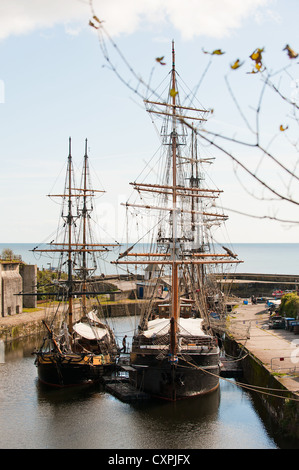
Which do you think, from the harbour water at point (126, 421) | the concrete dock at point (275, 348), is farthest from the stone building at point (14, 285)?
the concrete dock at point (275, 348)

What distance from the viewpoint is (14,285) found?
51.6m

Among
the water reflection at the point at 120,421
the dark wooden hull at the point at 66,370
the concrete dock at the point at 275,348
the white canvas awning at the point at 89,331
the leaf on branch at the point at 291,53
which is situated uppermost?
the leaf on branch at the point at 291,53

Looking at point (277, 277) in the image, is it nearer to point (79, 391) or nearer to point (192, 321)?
point (192, 321)

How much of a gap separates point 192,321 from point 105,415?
32.8 ft

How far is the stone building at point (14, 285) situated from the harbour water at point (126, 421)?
19428mm

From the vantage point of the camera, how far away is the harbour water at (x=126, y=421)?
20922 mm

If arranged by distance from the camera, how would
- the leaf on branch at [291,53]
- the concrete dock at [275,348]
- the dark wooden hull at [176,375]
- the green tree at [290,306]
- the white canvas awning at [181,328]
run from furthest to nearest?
the green tree at [290,306]
the white canvas awning at [181,328]
the dark wooden hull at [176,375]
the concrete dock at [275,348]
the leaf on branch at [291,53]

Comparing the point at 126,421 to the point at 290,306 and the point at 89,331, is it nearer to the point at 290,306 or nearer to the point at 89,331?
the point at 89,331

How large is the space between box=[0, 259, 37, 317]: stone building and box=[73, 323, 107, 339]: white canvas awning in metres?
12.2

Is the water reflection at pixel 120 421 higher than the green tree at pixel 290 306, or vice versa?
the green tree at pixel 290 306

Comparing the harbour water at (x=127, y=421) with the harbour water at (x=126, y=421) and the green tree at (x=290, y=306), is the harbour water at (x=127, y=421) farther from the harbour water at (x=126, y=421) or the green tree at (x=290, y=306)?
the green tree at (x=290, y=306)

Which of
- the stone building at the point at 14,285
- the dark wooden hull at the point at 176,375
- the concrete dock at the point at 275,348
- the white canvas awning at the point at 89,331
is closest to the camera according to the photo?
the concrete dock at the point at 275,348

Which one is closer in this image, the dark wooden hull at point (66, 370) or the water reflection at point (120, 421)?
the water reflection at point (120, 421)

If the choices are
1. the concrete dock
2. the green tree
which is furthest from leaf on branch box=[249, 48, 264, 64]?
the green tree
